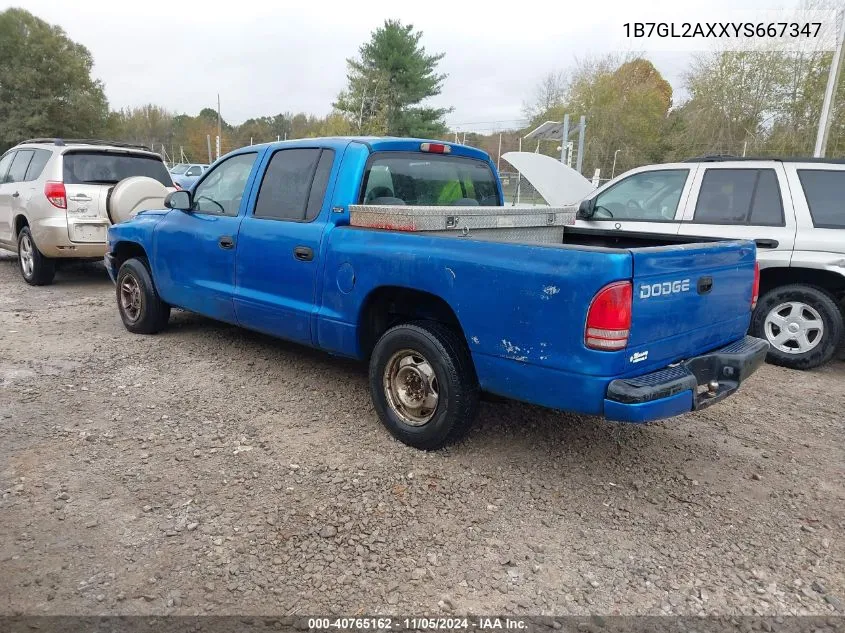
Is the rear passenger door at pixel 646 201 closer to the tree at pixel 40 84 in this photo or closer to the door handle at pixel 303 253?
the door handle at pixel 303 253

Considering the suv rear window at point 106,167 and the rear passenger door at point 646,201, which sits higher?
the suv rear window at point 106,167

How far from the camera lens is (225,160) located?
16.8 ft

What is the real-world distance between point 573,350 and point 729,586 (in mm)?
1155

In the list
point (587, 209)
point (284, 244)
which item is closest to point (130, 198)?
point (284, 244)

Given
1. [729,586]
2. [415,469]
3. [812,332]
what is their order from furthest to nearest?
[812,332]
[415,469]
[729,586]

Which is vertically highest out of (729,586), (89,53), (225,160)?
(89,53)

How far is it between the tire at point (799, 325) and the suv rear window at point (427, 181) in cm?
274

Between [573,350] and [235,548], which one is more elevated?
[573,350]

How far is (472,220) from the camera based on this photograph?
393cm

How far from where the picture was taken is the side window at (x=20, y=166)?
333 inches

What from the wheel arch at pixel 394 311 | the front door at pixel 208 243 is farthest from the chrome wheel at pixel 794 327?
the front door at pixel 208 243

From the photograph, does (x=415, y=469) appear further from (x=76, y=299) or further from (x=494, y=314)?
(x=76, y=299)

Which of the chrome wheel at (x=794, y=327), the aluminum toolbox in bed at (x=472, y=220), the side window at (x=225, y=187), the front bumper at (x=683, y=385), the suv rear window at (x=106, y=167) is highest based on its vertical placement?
the suv rear window at (x=106, y=167)

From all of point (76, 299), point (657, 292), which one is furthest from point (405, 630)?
point (76, 299)
